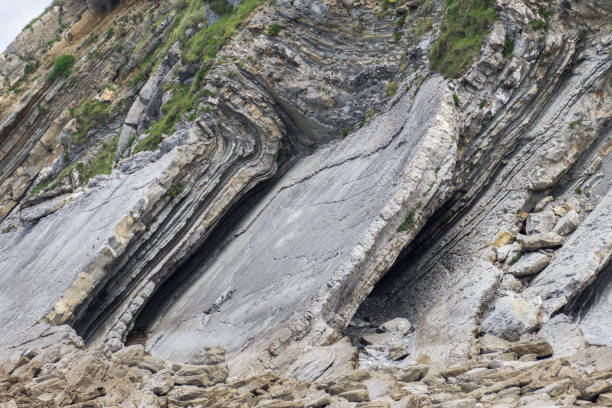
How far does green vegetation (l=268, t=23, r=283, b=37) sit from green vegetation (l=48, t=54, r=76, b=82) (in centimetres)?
1220

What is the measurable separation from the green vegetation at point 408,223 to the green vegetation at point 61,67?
18.9 metres

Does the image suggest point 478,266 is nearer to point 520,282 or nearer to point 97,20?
point 520,282

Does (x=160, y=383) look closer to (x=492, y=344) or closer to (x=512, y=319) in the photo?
(x=492, y=344)

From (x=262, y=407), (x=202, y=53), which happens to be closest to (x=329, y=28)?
(x=202, y=53)

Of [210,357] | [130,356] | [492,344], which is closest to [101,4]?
[130,356]

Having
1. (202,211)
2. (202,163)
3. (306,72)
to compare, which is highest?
(306,72)

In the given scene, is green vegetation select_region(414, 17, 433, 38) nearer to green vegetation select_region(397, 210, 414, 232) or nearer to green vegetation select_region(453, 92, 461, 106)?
green vegetation select_region(453, 92, 461, 106)

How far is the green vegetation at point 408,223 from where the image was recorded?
11984mm

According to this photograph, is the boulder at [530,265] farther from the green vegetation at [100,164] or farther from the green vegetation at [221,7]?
the green vegetation at [100,164]

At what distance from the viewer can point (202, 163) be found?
632 inches

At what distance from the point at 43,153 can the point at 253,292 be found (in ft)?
49.4

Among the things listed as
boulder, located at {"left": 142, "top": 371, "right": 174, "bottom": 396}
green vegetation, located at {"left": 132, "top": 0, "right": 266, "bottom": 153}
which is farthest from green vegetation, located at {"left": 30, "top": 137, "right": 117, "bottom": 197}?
boulder, located at {"left": 142, "top": 371, "right": 174, "bottom": 396}

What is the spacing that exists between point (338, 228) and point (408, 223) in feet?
5.04

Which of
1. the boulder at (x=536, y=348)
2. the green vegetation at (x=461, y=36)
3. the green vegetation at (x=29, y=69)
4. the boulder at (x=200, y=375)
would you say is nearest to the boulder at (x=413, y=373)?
the boulder at (x=536, y=348)
